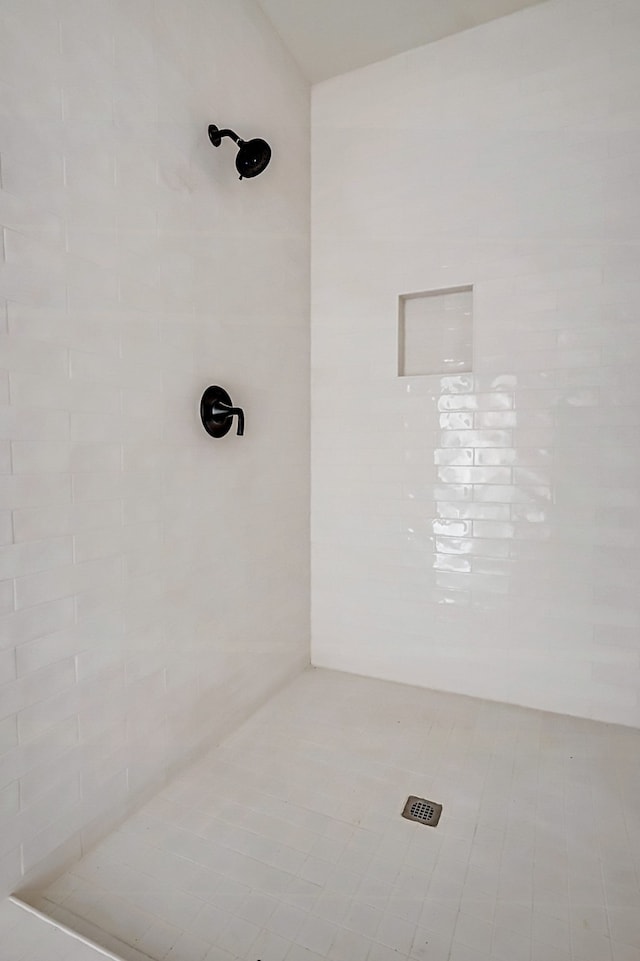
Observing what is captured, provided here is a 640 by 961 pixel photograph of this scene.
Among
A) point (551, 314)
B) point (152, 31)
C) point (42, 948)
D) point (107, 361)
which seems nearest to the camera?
point (42, 948)

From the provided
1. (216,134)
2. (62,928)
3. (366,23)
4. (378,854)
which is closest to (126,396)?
(216,134)

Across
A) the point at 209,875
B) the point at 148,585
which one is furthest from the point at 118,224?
the point at 209,875

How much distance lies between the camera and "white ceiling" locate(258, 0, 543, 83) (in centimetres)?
197

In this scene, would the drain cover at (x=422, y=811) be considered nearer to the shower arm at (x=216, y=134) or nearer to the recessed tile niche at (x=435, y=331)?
the recessed tile niche at (x=435, y=331)

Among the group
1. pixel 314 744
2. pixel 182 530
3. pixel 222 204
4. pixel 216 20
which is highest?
pixel 216 20

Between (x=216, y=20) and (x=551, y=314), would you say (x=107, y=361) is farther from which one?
(x=551, y=314)

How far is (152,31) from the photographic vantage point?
1488mm

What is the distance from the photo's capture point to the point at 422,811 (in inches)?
58.4

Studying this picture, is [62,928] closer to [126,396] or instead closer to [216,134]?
[126,396]

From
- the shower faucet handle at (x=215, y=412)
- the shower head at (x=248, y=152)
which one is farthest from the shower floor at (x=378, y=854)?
the shower head at (x=248, y=152)

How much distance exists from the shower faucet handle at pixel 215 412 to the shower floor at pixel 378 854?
1.10 m

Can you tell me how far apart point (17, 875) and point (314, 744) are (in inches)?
36.7

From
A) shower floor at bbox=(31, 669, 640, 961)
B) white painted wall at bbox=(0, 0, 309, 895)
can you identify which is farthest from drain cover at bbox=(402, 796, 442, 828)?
white painted wall at bbox=(0, 0, 309, 895)

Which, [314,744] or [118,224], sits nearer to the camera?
[118,224]
